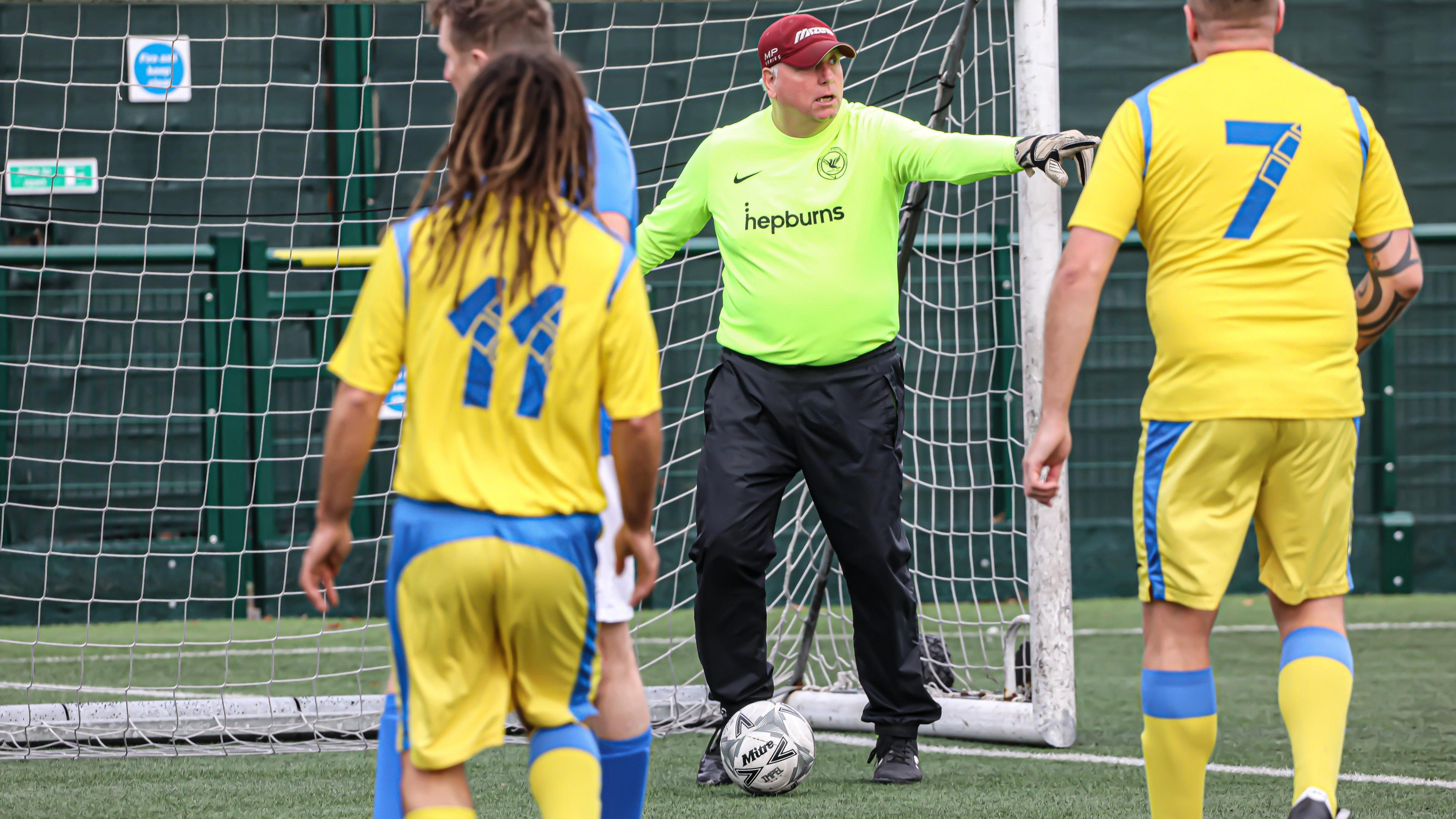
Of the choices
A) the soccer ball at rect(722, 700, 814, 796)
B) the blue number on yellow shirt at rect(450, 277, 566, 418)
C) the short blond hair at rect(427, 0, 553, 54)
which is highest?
the short blond hair at rect(427, 0, 553, 54)

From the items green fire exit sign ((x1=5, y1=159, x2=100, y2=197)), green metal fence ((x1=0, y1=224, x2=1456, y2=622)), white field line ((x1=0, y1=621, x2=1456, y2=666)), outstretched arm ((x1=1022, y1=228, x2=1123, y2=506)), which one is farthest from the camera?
green metal fence ((x1=0, y1=224, x2=1456, y2=622))

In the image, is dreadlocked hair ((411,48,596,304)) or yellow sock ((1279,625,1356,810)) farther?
yellow sock ((1279,625,1356,810))

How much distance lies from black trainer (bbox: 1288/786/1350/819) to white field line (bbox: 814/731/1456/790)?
1079 mm

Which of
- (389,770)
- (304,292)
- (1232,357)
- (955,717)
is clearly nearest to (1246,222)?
(1232,357)

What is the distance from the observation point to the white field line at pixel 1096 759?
4188 millimetres

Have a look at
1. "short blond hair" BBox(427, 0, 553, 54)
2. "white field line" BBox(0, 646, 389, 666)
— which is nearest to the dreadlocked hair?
"short blond hair" BBox(427, 0, 553, 54)

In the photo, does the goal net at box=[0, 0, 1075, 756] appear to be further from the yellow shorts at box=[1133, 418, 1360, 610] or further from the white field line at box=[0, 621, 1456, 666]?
the yellow shorts at box=[1133, 418, 1360, 610]

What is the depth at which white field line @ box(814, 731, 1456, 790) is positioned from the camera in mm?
4188

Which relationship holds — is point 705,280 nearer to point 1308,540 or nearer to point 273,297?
point 273,297

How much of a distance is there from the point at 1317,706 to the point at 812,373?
1836 mm

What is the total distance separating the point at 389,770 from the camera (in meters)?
2.65

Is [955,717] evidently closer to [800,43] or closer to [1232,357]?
[800,43]

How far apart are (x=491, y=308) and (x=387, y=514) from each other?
6784mm

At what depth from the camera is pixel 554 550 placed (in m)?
2.35
